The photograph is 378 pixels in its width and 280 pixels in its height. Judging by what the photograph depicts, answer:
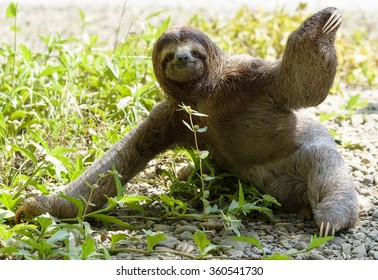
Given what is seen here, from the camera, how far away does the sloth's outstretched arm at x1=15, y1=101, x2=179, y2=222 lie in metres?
5.42

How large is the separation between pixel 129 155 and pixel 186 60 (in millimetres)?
987

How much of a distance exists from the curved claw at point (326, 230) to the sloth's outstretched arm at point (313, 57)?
0.91 metres

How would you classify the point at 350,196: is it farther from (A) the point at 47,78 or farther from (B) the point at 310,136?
(A) the point at 47,78

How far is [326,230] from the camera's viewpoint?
15.6 feet

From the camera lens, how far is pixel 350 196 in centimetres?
504

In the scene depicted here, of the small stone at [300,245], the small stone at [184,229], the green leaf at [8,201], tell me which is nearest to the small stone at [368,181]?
the small stone at [300,245]

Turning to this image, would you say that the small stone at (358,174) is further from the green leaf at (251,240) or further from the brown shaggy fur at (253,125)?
the green leaf at (251,240)

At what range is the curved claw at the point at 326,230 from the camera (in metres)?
4.77

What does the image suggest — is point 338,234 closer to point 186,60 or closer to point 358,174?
point 358,174

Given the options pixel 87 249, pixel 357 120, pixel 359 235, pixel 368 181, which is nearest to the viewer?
pixel 87 249

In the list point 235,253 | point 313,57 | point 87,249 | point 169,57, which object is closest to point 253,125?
point 313,57

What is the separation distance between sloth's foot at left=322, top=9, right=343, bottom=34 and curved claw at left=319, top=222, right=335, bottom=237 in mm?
1337
